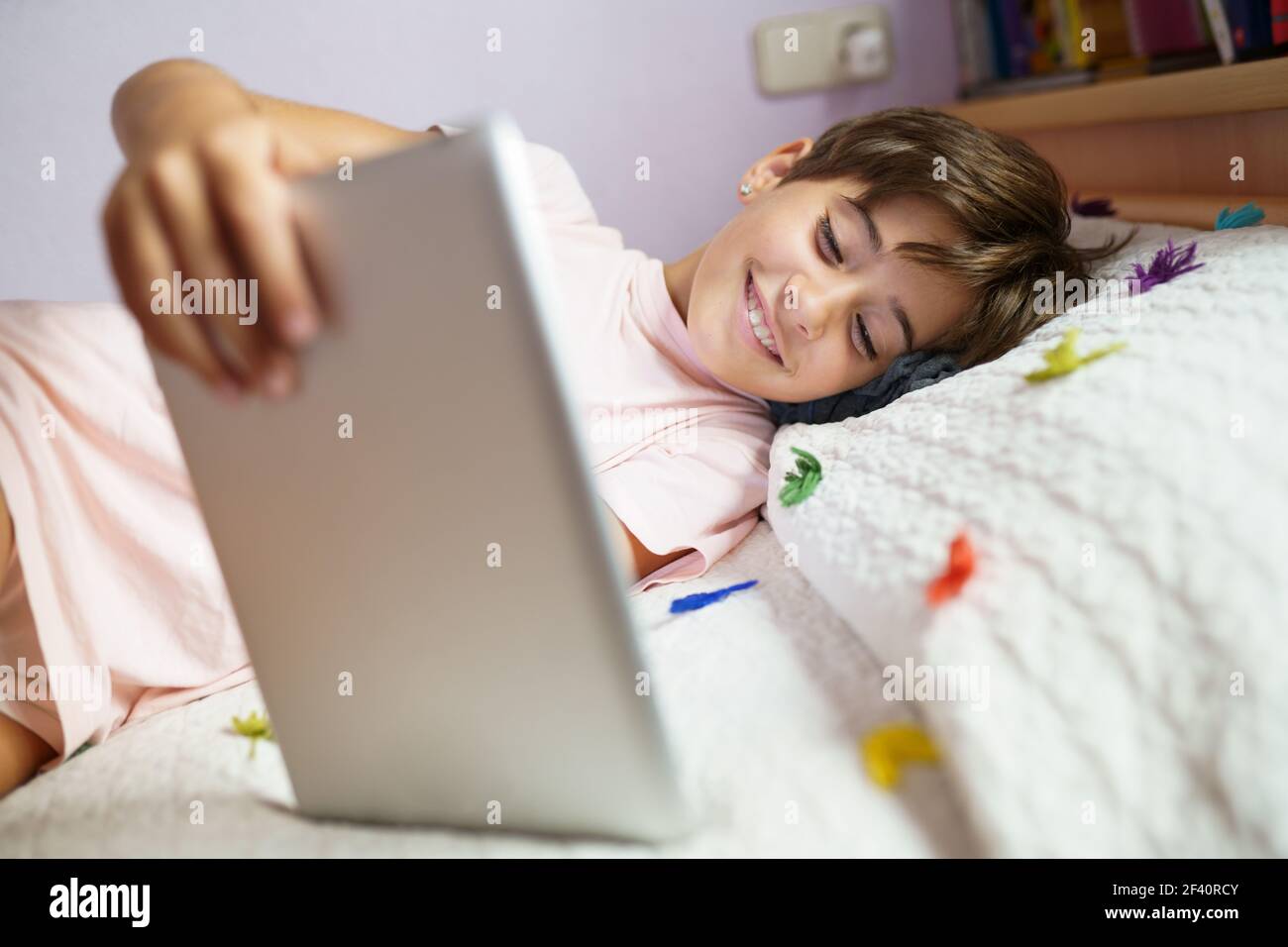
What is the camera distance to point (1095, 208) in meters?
1.26

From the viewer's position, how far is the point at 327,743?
1.81 ft

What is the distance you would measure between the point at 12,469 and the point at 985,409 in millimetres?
734

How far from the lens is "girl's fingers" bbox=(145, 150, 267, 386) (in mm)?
421

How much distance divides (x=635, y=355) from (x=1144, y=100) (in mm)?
696

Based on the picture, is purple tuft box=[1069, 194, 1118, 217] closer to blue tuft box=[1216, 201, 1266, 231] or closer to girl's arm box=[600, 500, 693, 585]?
blue tuft box=[1216, 201, 1266, 231]

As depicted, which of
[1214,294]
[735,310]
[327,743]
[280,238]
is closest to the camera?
[280,238]

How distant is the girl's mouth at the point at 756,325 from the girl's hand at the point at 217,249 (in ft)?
2.10

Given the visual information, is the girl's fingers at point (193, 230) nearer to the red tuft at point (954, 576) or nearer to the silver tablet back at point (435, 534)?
the silver tablet back at point (435, 534)

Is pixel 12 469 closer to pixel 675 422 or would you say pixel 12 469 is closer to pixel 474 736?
pixel 474 736

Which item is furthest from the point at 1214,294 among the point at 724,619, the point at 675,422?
the point at 675,422

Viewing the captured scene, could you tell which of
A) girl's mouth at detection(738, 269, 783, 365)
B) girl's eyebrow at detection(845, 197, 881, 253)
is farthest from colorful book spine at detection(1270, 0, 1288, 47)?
girl's mouth at detection(738, 269, 783, 365)

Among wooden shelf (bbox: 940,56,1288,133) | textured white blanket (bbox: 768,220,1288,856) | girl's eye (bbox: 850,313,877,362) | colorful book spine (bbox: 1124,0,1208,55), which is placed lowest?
textured white blanket (bbox: 768,220,1288,856)

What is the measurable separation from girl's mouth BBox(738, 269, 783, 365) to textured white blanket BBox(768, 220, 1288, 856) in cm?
32
